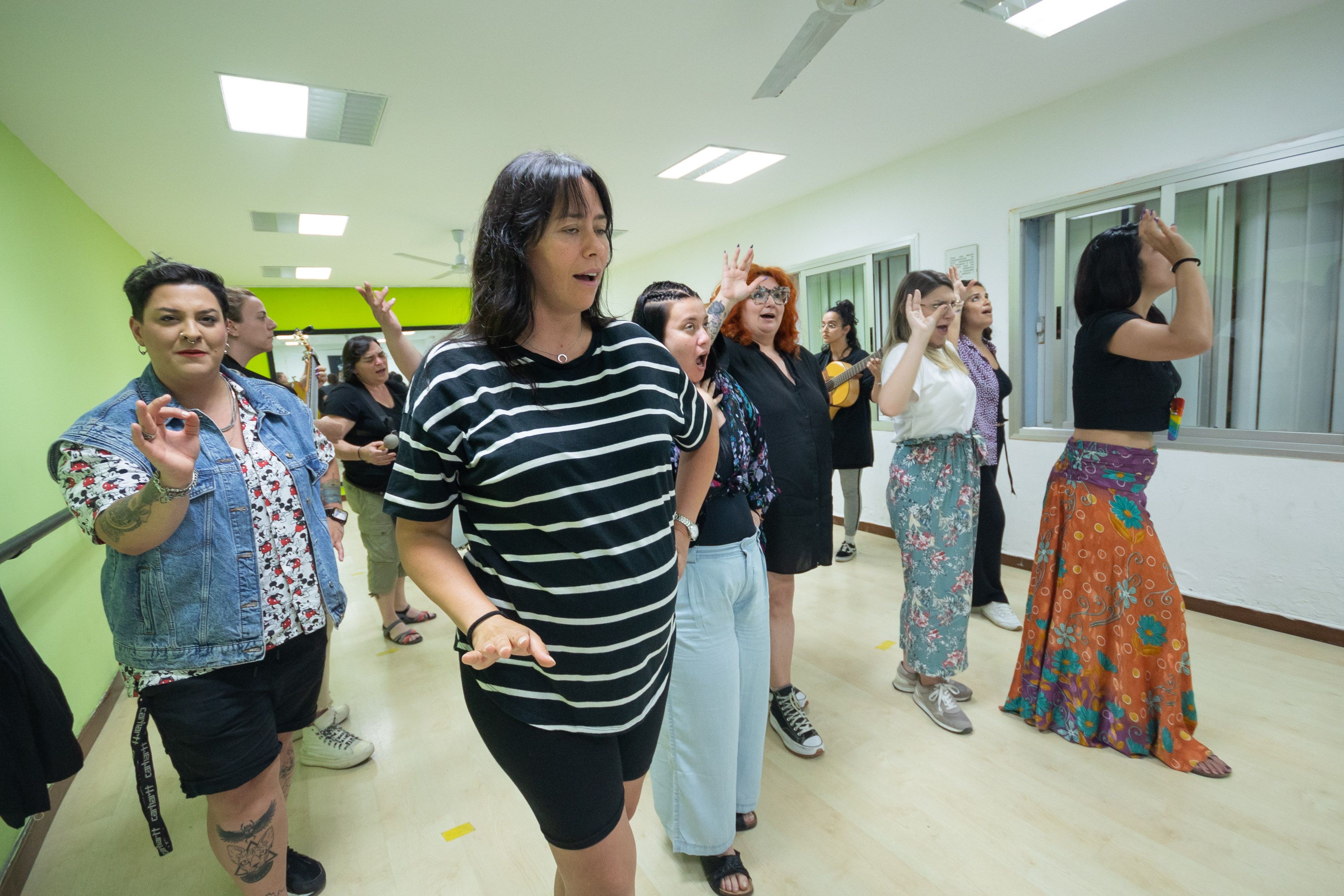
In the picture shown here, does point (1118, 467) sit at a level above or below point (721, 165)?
below

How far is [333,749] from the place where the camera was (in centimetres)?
215

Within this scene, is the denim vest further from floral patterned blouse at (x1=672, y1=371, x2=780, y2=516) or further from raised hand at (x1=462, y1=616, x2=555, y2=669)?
floral patterned blouse at (x1=672, y1=371, x2=780, y2=516)

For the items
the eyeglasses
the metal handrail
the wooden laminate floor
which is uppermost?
the eyeglasses

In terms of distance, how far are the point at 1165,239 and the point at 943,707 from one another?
1.62 metres

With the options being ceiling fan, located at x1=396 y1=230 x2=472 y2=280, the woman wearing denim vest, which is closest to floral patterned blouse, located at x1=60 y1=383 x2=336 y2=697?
the woman wearing denim vest

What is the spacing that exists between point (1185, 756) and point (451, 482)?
90.5 inches

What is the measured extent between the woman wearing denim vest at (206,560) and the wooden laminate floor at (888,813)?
53 centimetres

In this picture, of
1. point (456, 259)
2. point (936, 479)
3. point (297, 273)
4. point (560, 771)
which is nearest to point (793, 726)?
point (936, 479)

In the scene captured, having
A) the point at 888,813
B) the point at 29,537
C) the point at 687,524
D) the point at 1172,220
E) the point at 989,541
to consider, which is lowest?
the point at 888,813

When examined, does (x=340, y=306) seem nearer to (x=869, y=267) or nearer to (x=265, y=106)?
(x=265, y=106)

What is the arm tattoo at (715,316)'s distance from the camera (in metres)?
1.55

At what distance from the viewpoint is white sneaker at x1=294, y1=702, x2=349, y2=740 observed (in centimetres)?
225

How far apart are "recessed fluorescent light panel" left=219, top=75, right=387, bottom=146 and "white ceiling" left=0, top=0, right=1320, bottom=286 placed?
0.28 ft

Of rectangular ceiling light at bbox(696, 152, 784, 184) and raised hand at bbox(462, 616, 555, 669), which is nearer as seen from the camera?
raised hand at bbox(462, 616, 555, 669)
